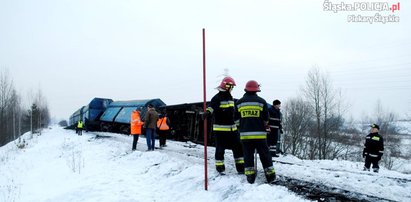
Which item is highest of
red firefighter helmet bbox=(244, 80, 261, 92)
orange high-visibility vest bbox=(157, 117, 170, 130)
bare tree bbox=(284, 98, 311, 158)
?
red firefighter helmet bbox=(244, 80, 261, 92)

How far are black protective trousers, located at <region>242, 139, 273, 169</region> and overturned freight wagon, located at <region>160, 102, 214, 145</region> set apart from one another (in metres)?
9.55

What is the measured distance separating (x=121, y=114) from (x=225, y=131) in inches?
829

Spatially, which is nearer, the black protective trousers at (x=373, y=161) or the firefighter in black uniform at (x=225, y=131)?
the firefighter in black uniform at (x=225, y=131)

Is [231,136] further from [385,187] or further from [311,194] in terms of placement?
[385,187]

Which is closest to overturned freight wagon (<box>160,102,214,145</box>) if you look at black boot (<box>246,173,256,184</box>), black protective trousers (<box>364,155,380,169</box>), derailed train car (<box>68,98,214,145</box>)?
derailed train car (<box>68,98,214,145</box>)

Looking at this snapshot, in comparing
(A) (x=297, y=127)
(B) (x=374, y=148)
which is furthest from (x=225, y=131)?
(A) (x=297, y=127)

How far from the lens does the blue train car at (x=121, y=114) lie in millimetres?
24219

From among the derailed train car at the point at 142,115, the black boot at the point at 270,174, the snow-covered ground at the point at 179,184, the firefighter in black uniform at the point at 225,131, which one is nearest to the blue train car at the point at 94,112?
the derailed train car at the point at 142,115

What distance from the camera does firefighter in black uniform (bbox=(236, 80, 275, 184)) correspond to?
5.79 m

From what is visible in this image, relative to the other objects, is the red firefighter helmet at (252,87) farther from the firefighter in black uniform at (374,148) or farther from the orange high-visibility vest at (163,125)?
the orange high-visibility vest at (163,125)

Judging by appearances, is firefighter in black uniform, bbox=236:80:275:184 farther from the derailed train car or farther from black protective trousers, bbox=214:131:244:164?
the derailed train car

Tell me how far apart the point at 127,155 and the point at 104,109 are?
2259cm

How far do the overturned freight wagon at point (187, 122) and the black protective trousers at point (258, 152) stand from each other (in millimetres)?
9551

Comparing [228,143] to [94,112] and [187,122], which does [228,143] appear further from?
[94,112]
